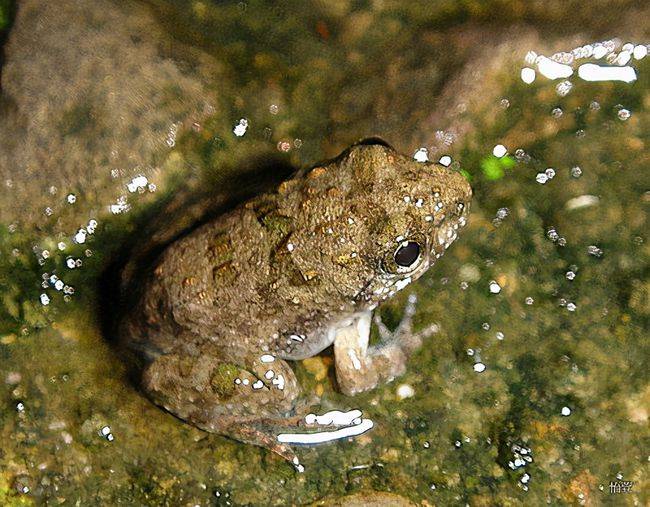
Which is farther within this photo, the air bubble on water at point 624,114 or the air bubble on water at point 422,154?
the air bubble on water at point 422,154

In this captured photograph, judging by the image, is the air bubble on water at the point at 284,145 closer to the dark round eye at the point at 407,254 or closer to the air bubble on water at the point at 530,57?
the dark round eye at the point at 407,254

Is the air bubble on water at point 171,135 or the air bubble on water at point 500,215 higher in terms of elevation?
the air bubble on water at point 171,135

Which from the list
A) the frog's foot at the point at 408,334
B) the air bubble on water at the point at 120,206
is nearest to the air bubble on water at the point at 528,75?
the frog's foot at the point at 408,334

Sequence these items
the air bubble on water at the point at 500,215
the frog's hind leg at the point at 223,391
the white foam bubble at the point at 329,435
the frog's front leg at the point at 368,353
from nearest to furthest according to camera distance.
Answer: the frog's hind leg at the point at 223,391 → the air bubble on water at the point at 500,215 → the frog's front leg at the point at 368,353 → the white foam bubble at the point at 329,435

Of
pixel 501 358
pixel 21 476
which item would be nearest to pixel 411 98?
pixel 501 358

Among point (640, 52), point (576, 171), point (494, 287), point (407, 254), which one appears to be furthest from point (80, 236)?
point (640, 52)

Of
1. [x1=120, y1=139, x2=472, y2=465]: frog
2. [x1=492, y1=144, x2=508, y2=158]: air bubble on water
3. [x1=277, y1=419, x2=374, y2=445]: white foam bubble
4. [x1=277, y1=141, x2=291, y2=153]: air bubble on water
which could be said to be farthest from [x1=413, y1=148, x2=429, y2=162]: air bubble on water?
[x1=277, y1=419, x2=374, y2=445]: white foam bubble

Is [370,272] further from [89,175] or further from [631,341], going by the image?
[89,175]
